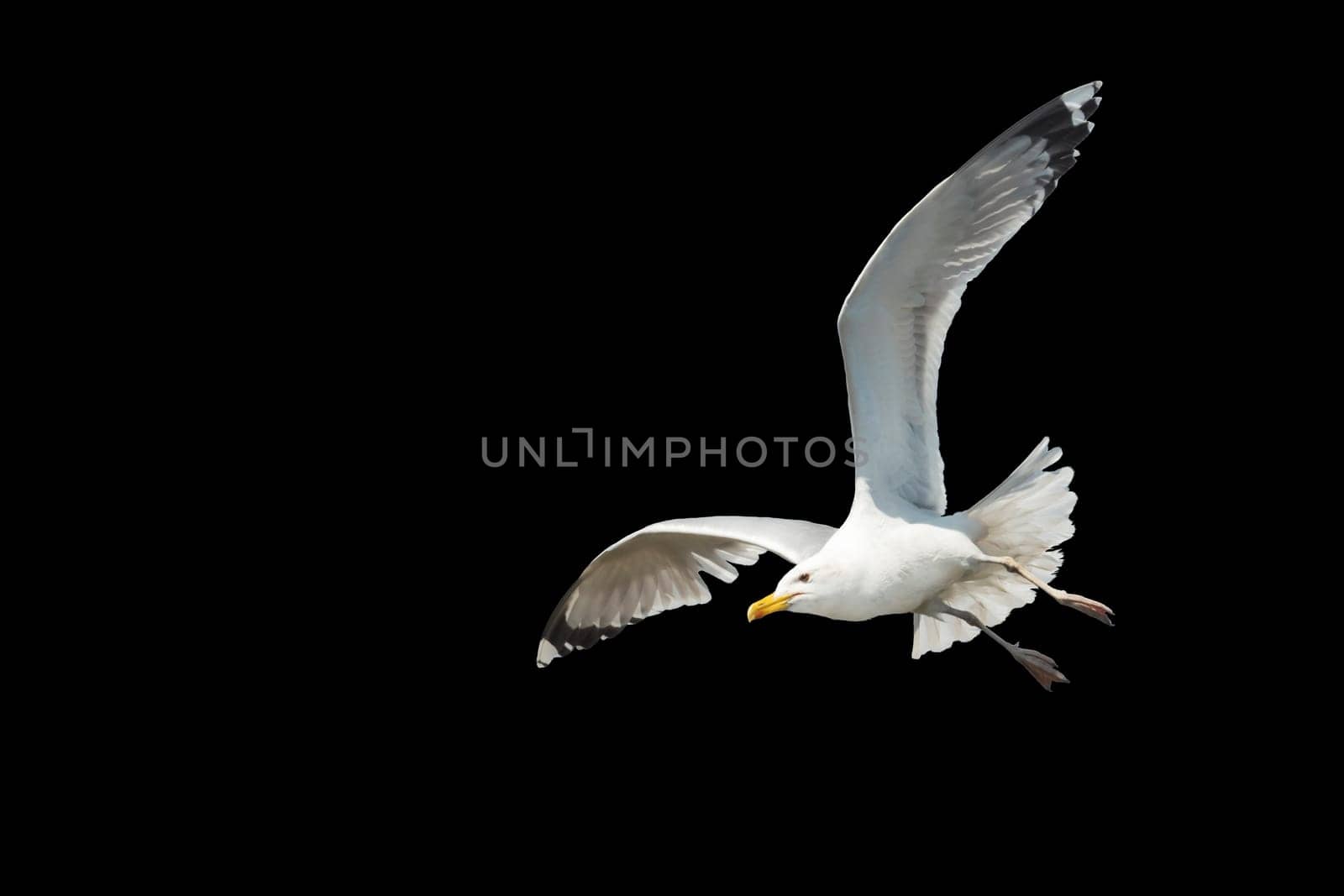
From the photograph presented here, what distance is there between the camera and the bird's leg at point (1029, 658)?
5.35 metres

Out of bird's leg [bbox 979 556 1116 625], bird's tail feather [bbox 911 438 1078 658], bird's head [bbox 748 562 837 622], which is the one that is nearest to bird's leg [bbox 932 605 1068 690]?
bird's tail feather [bbox 911 438 1078 658]

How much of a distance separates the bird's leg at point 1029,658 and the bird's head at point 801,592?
0.53 metres

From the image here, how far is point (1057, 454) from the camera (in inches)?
201

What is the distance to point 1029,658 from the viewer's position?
213 inches

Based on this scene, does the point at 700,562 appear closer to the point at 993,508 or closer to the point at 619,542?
the point at 619,542

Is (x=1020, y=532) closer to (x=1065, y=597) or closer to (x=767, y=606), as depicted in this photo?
(x=1065, y=597)

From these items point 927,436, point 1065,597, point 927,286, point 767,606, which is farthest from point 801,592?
point 927,286

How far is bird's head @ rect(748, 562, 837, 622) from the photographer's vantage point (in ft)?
16.5

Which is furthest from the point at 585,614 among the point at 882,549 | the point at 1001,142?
the point at 1001,142

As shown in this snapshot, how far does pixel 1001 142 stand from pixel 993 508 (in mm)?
1188

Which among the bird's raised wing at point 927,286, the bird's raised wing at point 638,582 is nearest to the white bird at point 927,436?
the bird's raised wing at point 927,286

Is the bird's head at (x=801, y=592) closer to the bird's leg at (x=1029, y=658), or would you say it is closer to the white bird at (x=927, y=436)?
the white bird at (x=927, y=436)

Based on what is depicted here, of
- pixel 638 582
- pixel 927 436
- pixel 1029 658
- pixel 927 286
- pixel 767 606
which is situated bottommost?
pixel 1029 658

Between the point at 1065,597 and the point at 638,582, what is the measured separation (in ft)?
5.51
